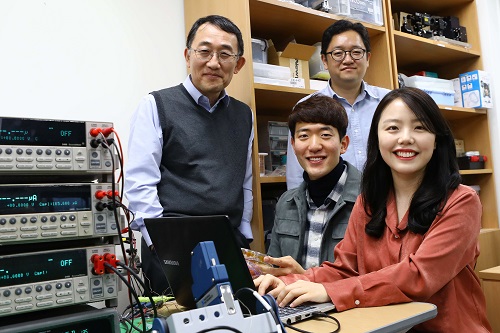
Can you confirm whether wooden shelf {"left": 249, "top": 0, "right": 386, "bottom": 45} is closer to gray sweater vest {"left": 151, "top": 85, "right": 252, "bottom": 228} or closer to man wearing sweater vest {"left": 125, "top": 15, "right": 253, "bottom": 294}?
man wearing sweater vest {"left": 125, "top": 15, "right": 253, "bottom": 294}

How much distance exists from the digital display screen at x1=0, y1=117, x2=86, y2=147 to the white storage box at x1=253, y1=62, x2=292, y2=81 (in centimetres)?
125

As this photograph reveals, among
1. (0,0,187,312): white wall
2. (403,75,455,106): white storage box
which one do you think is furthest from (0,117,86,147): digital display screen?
(403,75,455,106): white storage box

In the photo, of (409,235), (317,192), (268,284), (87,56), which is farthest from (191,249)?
(87,56)

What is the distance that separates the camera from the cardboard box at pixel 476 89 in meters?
3.08

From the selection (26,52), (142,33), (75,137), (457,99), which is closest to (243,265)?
(75,137)

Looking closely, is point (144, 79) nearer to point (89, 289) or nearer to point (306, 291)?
point (89, 289)

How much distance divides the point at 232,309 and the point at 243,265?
164mm

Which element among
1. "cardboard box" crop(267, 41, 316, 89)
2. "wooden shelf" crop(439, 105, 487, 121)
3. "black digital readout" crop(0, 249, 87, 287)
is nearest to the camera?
"black digital readout" crop(0, 249, 87, 287)

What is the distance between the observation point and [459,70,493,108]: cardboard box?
3.08 m

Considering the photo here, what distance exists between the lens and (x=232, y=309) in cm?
58

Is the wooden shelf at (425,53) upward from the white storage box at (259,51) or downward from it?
upward

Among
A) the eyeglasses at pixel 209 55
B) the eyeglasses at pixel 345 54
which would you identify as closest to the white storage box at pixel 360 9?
the eyeglasses at pixel 345 54

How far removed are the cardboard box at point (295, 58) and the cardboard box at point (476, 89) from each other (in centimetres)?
145

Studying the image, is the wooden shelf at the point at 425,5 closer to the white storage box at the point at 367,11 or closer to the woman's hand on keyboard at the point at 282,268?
the white storage box at the point at 367,11
